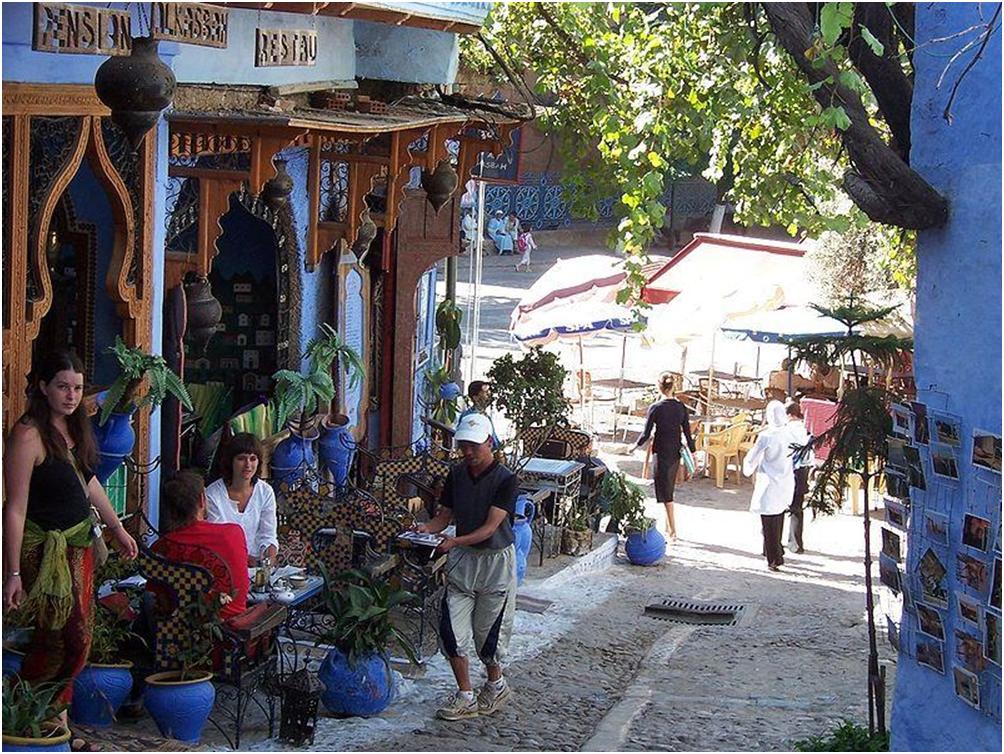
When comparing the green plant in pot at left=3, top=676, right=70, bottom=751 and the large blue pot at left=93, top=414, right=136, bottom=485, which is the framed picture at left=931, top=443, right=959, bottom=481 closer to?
the green plant in pot at left=3, top=676, right=70, bottom=751

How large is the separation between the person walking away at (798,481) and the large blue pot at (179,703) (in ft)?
26.0

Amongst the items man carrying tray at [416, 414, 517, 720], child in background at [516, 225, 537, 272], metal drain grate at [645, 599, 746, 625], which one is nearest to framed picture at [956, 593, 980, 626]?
man carrying tray at [416, 414, 517, 720]

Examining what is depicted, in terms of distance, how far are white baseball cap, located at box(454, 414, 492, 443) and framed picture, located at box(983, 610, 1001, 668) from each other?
2.94 meters

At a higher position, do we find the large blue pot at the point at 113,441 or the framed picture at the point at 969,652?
the large blue pot at the point at 113,441

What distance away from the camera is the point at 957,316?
7.14m

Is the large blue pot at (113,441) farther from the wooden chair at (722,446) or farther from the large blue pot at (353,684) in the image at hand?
the wooden chair at (722,446)

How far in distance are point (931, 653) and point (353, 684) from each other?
9.76 feet

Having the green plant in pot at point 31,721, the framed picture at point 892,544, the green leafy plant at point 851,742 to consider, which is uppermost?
the framed picture at point 892,544

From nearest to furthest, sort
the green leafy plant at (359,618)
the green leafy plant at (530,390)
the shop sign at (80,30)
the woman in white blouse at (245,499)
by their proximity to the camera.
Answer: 1. the shop sign at (80,30)
2. the green leafy plant at (359,618)
3. the woman in white blouse at (245,499)
4. the green leafy plant at (530,390)

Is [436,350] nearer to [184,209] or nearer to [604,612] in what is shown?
[604,612]

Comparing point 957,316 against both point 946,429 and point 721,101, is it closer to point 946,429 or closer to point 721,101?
point 946,429

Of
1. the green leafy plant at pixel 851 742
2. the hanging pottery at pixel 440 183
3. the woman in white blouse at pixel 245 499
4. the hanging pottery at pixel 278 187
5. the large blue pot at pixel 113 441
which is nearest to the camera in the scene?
the green leafy plant at pixel 851 742

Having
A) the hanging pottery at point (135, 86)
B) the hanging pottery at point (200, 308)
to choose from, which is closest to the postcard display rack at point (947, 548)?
the hanging pottery at point (135, 86)

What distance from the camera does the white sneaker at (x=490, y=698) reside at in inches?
351
